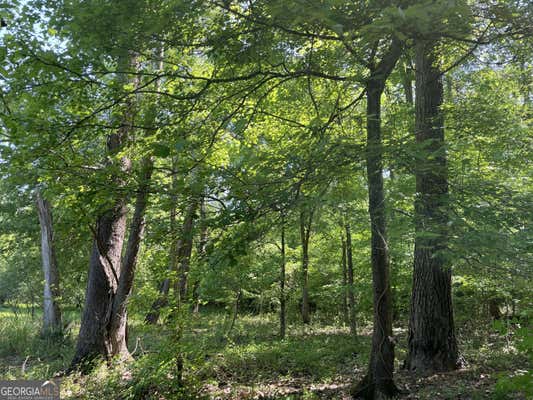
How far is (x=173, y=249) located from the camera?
438 cm

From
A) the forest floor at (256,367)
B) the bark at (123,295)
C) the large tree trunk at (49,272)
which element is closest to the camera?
the forest floor at (256,367)

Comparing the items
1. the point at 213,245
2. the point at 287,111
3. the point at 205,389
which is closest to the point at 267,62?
the point at 213,245

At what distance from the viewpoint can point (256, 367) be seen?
6.80 m

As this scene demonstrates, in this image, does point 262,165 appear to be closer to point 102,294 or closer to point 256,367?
point 102,294

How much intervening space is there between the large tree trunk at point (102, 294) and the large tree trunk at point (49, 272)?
459cm

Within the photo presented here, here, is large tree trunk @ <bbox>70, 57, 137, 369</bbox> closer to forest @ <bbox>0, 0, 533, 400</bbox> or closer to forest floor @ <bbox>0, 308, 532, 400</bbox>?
forest @ <bbox>0, 0, 533, 400</bbox>

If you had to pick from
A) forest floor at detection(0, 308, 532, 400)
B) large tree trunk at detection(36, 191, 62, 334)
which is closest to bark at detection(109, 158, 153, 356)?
forest floor at detection(0, 308, 532, 400)

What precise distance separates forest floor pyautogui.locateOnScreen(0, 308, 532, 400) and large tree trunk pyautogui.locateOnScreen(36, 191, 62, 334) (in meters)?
0.56

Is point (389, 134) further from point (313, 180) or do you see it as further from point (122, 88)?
point (122, 88)

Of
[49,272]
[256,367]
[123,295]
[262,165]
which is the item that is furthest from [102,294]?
[49,272]

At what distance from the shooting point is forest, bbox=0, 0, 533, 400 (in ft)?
9.52

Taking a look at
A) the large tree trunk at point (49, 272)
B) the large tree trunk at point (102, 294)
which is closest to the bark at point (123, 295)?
the large tree trunk at point (102, 294)

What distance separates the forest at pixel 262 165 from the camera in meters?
2.90

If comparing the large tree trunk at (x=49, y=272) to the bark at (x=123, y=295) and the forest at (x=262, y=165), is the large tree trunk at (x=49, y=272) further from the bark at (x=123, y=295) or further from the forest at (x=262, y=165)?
the bark at (x=123, y=295)
